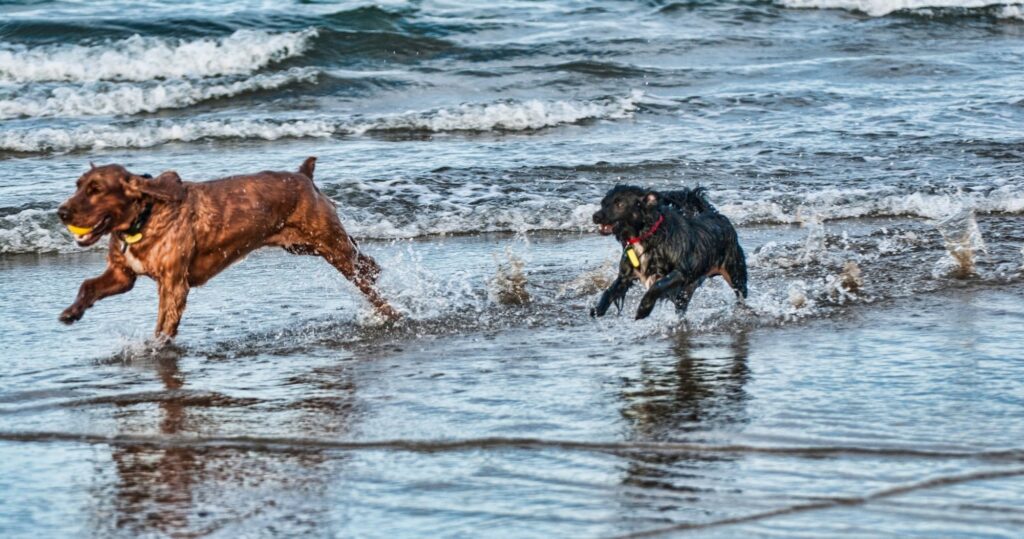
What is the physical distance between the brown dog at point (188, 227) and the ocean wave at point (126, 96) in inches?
346

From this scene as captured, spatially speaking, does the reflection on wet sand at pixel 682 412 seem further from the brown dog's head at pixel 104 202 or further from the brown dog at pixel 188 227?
the brown dog's head at pixel 104 202

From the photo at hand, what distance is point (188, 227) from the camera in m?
7.29

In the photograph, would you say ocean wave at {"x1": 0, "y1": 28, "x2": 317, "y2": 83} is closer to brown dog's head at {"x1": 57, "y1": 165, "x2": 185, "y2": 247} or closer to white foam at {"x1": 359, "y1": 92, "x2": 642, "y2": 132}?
white foam at {"x1": 359, "y1": 92, "x2": 642, "y2": 132}

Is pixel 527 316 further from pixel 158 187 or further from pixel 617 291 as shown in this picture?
pixel 158 187

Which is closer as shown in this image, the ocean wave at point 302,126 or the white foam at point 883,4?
the ocean wave at point 302,126

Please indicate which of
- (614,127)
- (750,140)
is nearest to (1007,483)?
(750,140)

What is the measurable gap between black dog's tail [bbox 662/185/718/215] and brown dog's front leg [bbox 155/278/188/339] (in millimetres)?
2558

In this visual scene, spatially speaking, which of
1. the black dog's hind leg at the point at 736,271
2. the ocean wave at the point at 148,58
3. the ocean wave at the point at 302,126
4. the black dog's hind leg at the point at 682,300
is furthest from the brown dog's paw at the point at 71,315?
the ocean wave at the point at 148,58

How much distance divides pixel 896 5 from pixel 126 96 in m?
11.3

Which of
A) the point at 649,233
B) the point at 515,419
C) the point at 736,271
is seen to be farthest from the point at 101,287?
the point at 736,271

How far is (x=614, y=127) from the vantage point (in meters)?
14.8

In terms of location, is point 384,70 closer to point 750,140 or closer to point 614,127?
point 614,127

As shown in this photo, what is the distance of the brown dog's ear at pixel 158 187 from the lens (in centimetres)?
690

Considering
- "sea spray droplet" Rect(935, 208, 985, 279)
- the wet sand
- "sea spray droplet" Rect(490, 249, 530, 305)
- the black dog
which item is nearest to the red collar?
the black dog
